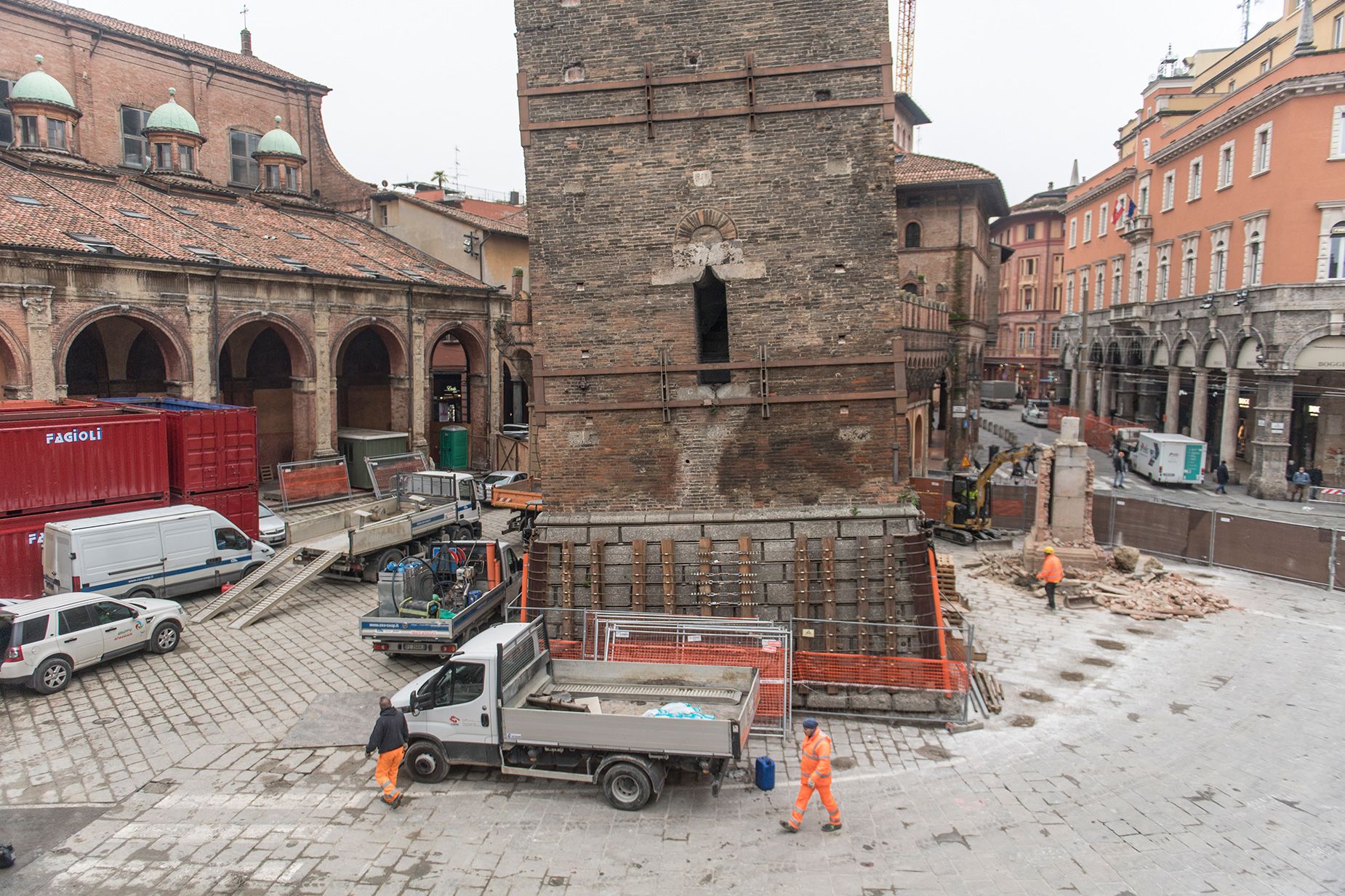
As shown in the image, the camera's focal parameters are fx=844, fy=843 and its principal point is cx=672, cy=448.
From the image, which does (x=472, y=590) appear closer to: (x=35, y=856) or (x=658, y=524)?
(x=658, y=524)

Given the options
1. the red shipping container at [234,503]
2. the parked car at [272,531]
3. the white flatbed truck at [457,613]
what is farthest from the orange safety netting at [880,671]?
the red shipping container at [234,503]

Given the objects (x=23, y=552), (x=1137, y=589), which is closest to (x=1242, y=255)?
(x=1137, y=589)

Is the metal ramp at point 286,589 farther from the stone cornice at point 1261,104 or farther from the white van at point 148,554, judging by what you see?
→ the stone cornice at point 1261,104

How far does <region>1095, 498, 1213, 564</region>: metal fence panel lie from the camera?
2114 centimetres

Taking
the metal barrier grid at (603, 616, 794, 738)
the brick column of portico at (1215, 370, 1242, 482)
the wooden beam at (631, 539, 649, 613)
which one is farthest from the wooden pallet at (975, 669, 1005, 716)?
the brick column of portico at (1215, 370, 1242, 482)

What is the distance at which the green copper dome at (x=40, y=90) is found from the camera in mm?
26812

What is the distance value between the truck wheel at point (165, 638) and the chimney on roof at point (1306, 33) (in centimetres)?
3625

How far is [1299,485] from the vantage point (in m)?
29.7

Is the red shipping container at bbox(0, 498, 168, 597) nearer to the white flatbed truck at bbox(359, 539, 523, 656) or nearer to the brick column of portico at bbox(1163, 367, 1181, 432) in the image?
the white flatbed truck at bbox(359, 539, 523, 656)

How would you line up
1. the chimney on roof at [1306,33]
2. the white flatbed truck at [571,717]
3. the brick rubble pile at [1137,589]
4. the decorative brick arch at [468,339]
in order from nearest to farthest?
the white flatbed truck at [571,717] < the brick rubble pile at [1137,589] < the chimney on roof at [1306,33] < the decorative brick arch at [468,339]

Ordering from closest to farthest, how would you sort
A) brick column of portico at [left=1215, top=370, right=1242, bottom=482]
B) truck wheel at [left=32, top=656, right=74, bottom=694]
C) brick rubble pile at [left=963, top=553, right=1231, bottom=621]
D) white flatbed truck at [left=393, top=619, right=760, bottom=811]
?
white flatbed truck at [left=393, top=619, right=760, bottom=811] → truck wheel at [left=32, top=656, right=74, bottom=694] → brick rubble pile at [left=963, top=553, right=1231, bottom=621] → brick column of portico at [left=1215, top=370, right=1242, bottom=482]

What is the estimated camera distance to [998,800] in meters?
9.73

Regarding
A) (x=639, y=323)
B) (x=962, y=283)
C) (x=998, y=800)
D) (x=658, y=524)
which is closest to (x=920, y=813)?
(x=998, y=800)

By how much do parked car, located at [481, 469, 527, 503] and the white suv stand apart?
13.7 meters
